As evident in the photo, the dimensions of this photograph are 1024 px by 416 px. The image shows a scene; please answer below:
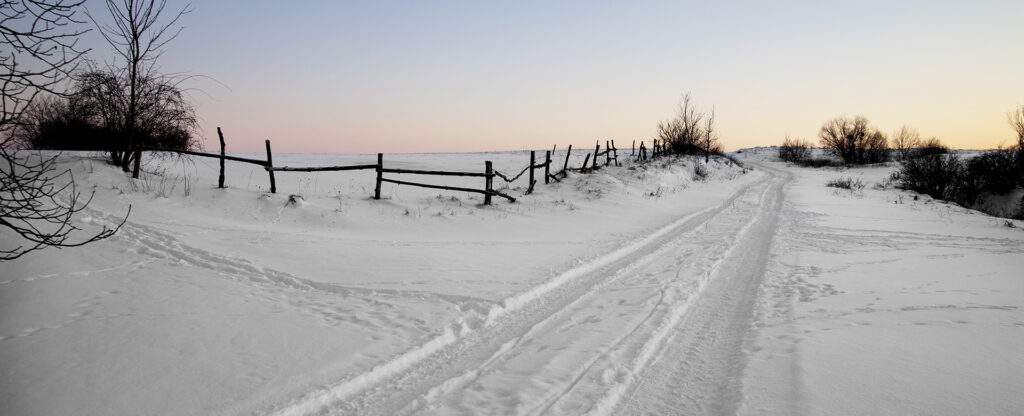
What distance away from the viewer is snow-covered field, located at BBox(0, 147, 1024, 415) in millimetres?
3295

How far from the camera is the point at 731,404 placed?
318cm

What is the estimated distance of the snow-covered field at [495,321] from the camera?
329 cm

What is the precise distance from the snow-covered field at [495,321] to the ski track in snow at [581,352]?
0.02 m

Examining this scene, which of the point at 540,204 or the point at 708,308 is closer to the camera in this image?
the point at 708,308

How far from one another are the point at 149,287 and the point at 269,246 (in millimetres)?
2221

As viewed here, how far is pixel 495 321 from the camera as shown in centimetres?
486

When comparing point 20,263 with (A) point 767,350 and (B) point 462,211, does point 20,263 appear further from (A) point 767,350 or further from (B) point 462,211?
(A) point 767,350

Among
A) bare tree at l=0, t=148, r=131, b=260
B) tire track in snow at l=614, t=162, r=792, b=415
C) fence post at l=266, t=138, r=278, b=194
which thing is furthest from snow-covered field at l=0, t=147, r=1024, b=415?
fence post at l=266, t=138, r=278, b=194

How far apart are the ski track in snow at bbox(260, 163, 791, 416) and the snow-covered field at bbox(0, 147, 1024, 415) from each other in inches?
0.9

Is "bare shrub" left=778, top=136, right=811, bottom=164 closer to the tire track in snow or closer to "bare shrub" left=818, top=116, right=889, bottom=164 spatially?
"bare shrub" left=818, top=116, right=889, bottom=164

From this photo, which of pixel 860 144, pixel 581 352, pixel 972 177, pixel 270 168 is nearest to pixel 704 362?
pixel 581 352

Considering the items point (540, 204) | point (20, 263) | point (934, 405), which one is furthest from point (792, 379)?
point (540, 204)

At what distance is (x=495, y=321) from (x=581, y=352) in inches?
46.4

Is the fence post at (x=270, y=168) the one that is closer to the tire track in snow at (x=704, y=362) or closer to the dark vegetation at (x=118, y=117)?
the dark vegetation at (x=118, y=117)
